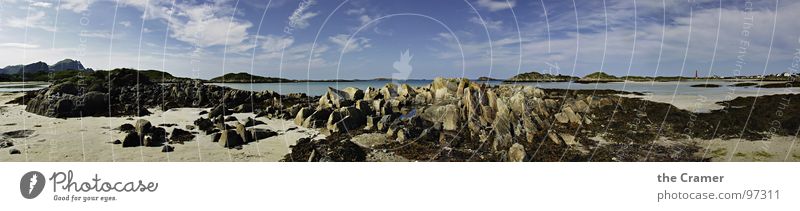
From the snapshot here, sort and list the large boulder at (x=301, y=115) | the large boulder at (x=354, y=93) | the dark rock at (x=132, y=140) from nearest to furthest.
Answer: the dark rock at (x=132, y=140)
the large boulder at (x=301, y=115)
the large boulder at (x=354, y=93)

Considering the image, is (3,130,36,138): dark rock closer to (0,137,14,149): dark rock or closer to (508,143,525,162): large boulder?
(0,137,14,149): dark rock

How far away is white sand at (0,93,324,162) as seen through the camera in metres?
6.75

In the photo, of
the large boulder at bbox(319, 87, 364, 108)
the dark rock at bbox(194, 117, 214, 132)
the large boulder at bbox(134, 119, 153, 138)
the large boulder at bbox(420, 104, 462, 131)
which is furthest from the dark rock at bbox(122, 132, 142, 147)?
the large boulder at bbox(420, 104, 462, 131)

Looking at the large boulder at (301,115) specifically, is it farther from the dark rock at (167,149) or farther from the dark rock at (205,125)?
the dark rock at (167,149)

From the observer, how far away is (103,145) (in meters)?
7.41

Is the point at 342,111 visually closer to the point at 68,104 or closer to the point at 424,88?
the point at 424,88

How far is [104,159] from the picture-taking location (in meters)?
6.65

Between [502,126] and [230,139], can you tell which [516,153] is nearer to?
[502,126]

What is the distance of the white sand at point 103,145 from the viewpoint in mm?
6754

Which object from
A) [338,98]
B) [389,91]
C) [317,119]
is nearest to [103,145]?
[317,119]

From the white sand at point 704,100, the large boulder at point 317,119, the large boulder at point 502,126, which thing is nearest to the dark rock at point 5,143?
the large boulder at point 317,119

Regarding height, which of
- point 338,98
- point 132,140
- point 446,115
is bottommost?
point 132,140

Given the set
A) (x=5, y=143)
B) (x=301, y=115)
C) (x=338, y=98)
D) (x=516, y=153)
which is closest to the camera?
(x=516, y=153)
